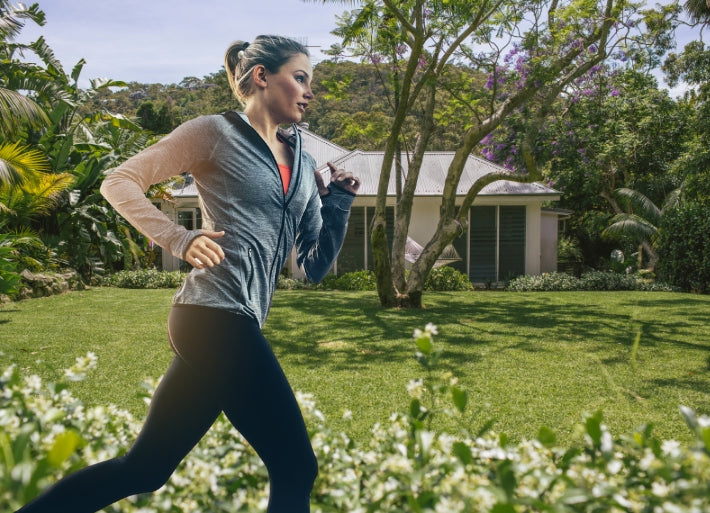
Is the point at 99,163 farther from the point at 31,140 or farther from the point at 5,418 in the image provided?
the point at 5,418

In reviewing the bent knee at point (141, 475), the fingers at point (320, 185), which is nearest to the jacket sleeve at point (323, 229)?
the fingers at point (320, 185)

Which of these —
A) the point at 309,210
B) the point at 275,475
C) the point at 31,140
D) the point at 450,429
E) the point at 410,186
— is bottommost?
the point at 450,429

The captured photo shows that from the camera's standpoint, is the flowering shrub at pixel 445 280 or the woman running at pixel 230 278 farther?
the flowering shrub at pixel 445 280

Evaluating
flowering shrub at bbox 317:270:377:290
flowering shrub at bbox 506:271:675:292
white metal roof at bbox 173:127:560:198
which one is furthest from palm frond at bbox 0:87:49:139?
flowering shrub at bbox 506:271:675:292

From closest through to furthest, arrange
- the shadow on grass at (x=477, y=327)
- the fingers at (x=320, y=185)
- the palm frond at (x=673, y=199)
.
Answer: the fingers at (x=320, y=185) < the shadow on grass at (x=477, y=327) < the palm frond at (x=673, y=199)

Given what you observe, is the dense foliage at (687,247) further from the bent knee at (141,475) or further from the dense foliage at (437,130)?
the bent knee at (141,475)

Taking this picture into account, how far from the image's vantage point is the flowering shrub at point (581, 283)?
1672cm

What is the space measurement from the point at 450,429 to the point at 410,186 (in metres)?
6.69

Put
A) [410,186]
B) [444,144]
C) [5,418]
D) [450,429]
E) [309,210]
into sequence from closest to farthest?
[5,418], [309,210], [450,429], [410,186], [444,144]

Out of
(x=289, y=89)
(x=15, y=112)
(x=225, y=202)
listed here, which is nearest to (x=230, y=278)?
(x=225, y=202)

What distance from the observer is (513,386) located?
5781 mm

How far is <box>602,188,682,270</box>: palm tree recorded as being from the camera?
19.2 m

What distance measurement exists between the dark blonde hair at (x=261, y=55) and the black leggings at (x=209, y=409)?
2.60 feet

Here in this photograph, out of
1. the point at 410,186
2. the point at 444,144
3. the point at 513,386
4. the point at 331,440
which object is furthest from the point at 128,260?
the point at 444,144
